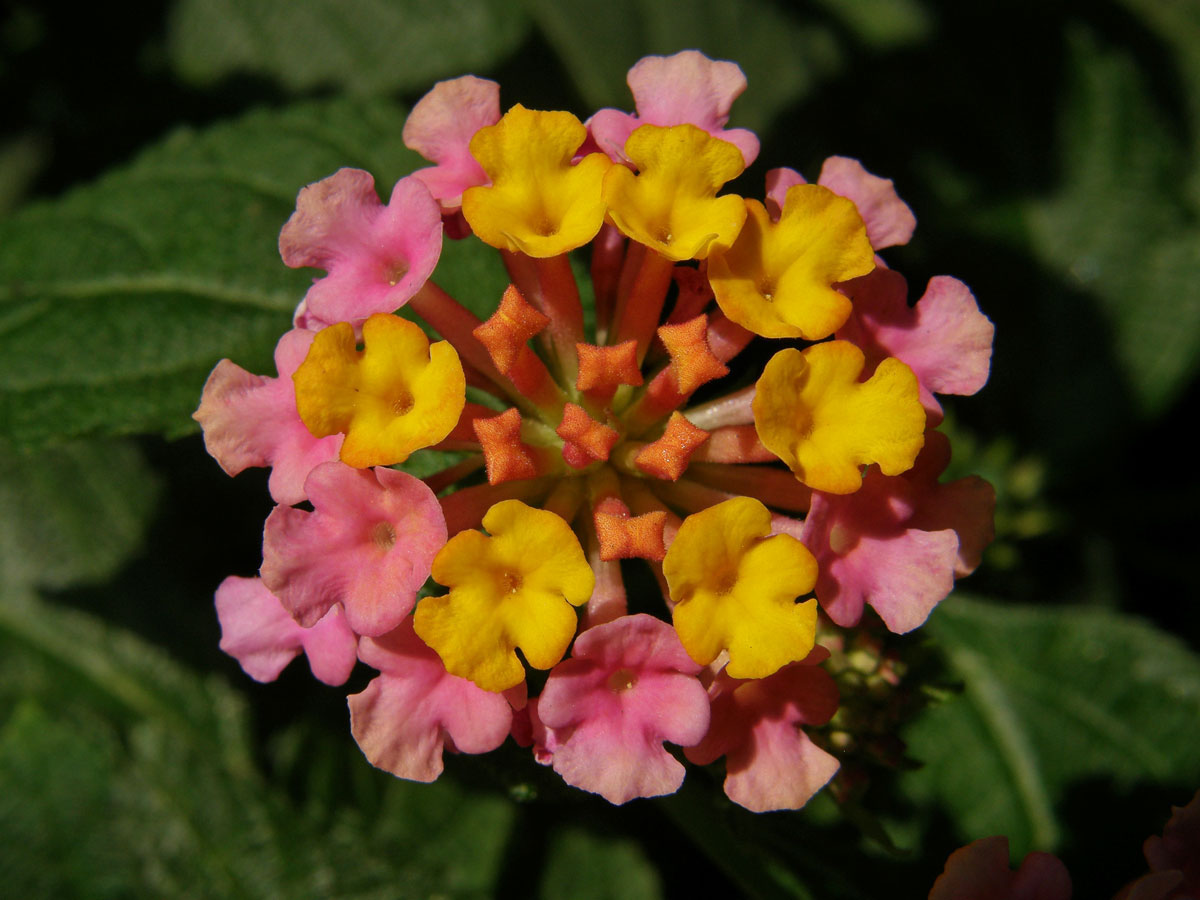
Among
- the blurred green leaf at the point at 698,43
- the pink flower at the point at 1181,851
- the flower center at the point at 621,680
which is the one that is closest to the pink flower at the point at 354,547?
the flower center at the point at 621,680

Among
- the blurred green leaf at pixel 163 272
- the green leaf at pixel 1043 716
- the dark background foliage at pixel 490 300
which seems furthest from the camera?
the green leaf at pixel 1043 716

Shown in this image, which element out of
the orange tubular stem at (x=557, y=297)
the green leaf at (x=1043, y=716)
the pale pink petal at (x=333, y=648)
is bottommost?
the green leaf at (x=1043, y=716)

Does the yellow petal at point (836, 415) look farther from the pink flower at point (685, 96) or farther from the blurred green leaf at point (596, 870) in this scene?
the blurred green leaf at point (596, 870)

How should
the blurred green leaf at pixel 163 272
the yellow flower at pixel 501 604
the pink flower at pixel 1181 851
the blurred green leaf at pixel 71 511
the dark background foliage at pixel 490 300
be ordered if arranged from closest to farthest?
the yellow flower at pixel 501 604, the pink flower at pixel 1181 851, the blurred green leaf at pixel 163 272, the dark background foliage at pixel 490 300, the blurred green leaf at pixel 71 511

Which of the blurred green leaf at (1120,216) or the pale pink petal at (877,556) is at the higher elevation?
the pale pink petal at (877,556)

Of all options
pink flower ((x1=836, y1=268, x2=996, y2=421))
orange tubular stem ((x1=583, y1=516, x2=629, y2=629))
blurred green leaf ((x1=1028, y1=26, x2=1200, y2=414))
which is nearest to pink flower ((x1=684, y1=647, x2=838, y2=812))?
orange tubular stem ((x1=583, y1=516, x2=629, y2=629))

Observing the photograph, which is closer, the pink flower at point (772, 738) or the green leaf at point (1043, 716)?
the pink flower at point (772, 738)

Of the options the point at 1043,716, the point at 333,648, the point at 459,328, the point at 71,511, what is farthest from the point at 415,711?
the point at 71,511
